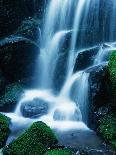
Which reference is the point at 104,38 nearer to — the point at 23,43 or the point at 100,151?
the point at 23,43

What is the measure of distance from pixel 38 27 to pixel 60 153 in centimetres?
915

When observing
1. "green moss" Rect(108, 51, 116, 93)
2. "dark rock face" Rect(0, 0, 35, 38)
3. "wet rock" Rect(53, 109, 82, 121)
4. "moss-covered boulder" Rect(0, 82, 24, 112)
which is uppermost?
"dark rock face" Rect(0, 0, 35, 38)

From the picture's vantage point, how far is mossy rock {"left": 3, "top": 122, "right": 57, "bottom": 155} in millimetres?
10578

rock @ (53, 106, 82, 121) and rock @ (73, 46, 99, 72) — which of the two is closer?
rock @ (53, 106, 82, 121)

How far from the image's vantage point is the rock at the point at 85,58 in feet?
49.3

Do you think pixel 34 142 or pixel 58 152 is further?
pixel 34 142

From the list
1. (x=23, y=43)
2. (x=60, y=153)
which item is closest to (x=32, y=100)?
(x=23, y=43)

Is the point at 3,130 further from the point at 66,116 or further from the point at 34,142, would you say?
the point at 66,116

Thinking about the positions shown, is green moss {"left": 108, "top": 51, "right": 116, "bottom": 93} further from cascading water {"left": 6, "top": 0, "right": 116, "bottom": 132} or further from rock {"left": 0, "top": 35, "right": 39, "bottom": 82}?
rock {"left": 0, "top": 35, "right": 39, "bottom": 82}

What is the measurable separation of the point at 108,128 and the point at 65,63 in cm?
488

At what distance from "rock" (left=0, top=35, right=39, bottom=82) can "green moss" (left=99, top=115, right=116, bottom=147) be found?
5.53 metres

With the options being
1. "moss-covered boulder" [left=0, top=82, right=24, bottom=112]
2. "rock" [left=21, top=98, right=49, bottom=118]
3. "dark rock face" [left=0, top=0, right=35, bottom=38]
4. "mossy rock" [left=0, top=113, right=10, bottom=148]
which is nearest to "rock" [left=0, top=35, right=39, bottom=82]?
"moss-covered boulder" [left=0, top=82, right=24, bottom=112]

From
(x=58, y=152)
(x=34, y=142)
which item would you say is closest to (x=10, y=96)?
(x=34, y=142)

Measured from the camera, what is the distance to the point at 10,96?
15414 millimetres
